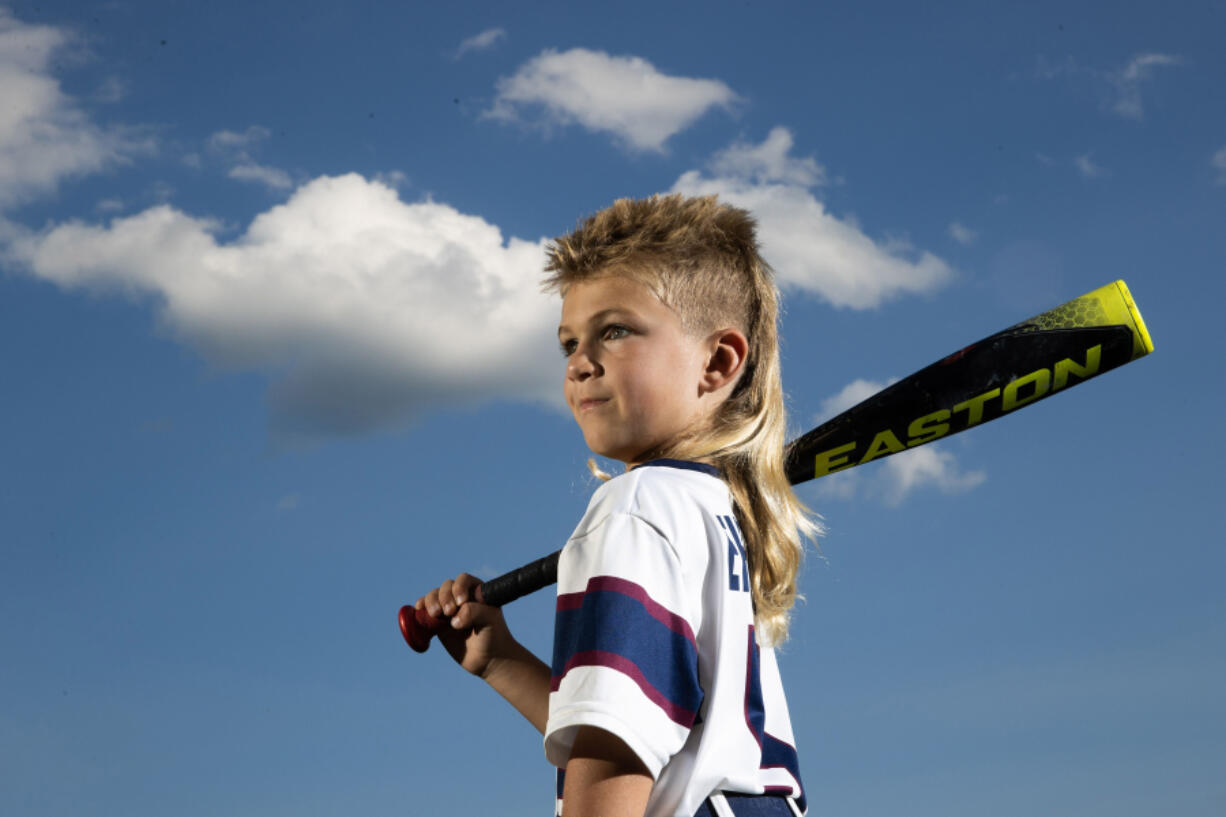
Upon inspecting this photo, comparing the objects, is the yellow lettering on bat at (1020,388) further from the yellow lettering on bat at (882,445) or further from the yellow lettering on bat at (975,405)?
the yellow lettering on bat at (882,445)

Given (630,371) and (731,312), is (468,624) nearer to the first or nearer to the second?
(630,371)

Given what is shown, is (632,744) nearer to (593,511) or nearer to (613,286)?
(593,511)

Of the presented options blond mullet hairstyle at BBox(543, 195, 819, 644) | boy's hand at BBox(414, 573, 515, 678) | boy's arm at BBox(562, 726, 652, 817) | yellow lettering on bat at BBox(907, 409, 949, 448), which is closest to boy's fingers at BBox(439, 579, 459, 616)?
boy's hand at BBox(414, 573, 515, 678)

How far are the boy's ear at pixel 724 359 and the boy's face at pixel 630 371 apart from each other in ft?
0.15

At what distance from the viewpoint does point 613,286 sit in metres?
3.20

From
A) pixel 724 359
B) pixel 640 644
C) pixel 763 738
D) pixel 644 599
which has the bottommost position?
pixel 763 738

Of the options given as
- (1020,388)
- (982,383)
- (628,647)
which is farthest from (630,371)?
(1020,388)

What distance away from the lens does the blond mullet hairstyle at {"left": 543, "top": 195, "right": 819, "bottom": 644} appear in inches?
123

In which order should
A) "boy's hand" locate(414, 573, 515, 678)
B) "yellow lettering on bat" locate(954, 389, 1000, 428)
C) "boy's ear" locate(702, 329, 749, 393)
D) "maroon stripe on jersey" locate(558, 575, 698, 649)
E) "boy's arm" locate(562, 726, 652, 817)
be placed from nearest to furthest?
"boy's arm" locate(562, 726, 652, 817) → "maroon stripe on jersey" locate(558, 575, 698, 649) → "boy's ear" locate(702, 329, 749, 393) → "boy's hand" locate(414, 573, 515, 678) → "yellow lettering on bat" locate(954, 389, 1000, 428)

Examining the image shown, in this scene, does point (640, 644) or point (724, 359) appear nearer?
point (640, 644)

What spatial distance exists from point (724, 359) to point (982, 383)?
1534 mm

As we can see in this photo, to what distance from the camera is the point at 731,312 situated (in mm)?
3418

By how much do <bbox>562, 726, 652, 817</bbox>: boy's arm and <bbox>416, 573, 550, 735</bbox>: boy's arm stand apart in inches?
47.7

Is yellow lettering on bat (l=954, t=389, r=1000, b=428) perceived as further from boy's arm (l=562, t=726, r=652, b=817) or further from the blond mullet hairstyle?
boy's arm (l=562, t=726, r=652, b=817)
